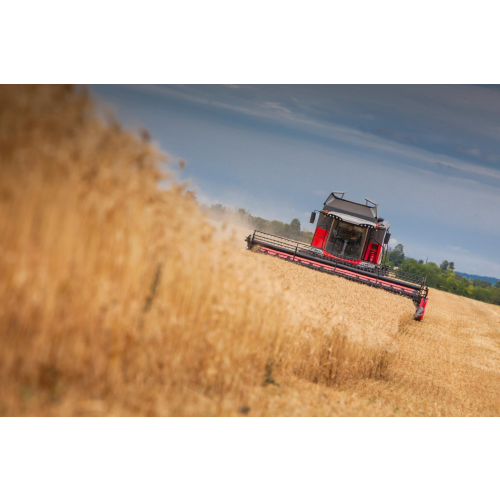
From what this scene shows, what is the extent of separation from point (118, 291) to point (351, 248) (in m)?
9.62

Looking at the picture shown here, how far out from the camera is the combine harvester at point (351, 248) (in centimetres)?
1102

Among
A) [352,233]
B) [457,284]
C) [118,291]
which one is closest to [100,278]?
[118,291]

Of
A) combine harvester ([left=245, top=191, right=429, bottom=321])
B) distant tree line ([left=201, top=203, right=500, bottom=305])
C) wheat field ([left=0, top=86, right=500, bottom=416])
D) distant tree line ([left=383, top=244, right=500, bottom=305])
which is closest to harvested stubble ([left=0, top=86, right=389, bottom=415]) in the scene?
wheat field ([left=0, top=86, right=500, bottom=416])

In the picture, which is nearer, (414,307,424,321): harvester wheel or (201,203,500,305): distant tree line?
(414,307,424,321): harvester wheel

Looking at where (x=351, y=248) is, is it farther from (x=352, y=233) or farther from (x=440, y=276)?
(x=440, y=276)

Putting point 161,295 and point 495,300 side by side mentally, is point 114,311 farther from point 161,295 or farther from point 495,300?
point 495,300

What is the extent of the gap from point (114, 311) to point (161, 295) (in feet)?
1.23

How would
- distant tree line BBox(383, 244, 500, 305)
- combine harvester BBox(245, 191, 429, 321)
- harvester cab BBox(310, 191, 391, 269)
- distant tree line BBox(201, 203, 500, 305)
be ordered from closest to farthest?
combine harvester BBox(245, 191, 429, 321), harvester cab BBox(310, 191, 391, 269), distant tree line BBox(201, 203, 500, 305), distant tree line BBox(383, 244, 500, 305)

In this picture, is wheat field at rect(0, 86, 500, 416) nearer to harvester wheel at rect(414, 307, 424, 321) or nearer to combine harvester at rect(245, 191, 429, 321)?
combine harvester at rect(245, 191, 429, 321)

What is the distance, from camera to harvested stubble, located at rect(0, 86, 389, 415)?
8.21 ft

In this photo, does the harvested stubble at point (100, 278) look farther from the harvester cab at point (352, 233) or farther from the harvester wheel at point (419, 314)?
the harvester wheel at point (419, 314)

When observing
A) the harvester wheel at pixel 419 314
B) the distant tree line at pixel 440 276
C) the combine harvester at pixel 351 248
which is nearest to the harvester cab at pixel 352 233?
the combine harvester at pixel 351 248

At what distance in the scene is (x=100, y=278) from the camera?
2.73 metres

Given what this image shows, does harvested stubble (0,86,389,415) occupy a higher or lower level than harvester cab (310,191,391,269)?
lower
